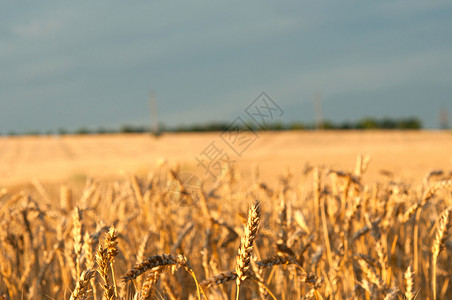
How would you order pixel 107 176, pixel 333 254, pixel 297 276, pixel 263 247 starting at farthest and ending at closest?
1. pixel 107 176
2. pixel 263 247
3. pixel 333 254
4. pixel 297 276

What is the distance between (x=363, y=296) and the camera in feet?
6.88

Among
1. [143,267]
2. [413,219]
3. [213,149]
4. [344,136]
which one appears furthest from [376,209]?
[344,136]

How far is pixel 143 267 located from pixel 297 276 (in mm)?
878

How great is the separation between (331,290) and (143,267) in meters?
0.86

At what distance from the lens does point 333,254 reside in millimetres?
2020

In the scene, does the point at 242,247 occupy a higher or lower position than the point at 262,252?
higher

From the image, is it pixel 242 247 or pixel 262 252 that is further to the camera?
pixel 262 252

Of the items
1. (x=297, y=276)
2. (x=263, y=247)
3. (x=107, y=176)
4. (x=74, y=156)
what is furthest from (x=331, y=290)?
(x=74, y=156)

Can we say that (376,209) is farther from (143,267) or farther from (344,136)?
(344,136)

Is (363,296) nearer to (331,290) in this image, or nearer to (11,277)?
(331,290)

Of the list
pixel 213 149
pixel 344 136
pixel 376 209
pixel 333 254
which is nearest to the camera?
pixel 333 254

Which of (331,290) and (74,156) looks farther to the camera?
(74,156)

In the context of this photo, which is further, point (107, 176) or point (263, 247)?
point (107, 176)

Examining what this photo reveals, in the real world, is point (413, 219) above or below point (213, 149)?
below
